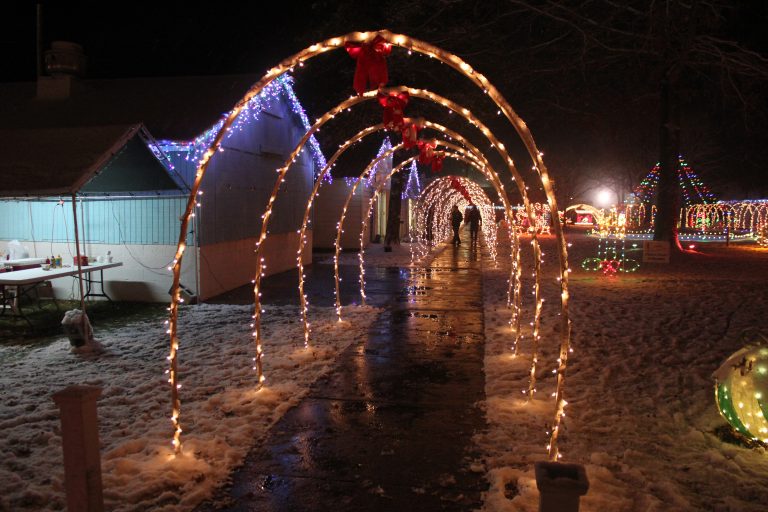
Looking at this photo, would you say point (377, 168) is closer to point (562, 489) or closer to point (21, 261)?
point (21, 261)

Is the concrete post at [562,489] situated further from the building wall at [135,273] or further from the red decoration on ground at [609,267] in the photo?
the red decoration on ground at [609,267]

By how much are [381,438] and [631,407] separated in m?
2.50

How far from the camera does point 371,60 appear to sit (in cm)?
438

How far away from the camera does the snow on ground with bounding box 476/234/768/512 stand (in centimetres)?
378

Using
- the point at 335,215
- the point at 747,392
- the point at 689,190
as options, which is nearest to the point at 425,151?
the point at 747,392

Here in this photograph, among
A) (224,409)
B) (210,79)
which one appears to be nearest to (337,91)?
(210,79)

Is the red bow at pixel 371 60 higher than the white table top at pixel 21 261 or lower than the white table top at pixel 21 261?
higher

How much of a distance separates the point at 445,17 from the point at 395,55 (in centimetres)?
185

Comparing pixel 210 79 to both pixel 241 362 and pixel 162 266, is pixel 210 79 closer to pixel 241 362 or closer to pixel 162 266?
pixel 162 266

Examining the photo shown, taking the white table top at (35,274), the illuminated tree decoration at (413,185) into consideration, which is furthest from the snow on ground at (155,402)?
the illuminated tree decoration at (413,185)

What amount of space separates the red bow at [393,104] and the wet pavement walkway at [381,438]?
9.36ft

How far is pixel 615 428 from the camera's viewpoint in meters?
4.80

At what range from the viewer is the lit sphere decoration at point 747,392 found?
427cm

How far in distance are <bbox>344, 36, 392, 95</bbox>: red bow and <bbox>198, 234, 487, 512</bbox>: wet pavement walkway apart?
295cm
